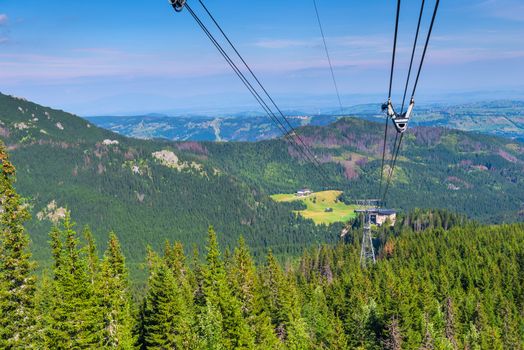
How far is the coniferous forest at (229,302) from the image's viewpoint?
4775 centimetres

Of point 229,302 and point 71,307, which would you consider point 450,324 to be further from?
point 71,307

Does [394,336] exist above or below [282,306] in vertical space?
below

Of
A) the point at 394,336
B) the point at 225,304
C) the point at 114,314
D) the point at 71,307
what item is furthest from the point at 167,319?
the point at 394,336

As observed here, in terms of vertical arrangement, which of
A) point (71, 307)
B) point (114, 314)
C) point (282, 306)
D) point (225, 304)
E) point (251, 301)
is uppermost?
point (71, 307)

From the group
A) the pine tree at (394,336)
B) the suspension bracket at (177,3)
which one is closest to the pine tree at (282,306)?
the pine tree at (394,336)

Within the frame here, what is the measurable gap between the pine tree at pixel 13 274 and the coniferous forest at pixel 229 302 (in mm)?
93

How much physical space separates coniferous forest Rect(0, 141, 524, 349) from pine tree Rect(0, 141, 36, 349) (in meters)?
0.09

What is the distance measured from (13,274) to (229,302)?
32.7 meters

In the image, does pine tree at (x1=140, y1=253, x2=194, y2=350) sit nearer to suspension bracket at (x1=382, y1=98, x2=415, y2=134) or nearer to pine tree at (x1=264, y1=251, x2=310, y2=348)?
pine tree at (x1=264, y1=251, x2=310, y2=348)

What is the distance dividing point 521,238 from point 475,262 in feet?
117

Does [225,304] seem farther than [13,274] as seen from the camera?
Yes

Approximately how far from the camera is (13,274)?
46125 mm

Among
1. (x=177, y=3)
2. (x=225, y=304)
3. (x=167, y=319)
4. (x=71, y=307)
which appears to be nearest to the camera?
(x=177, y=3)

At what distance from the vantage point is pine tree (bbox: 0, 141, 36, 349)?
148ft
